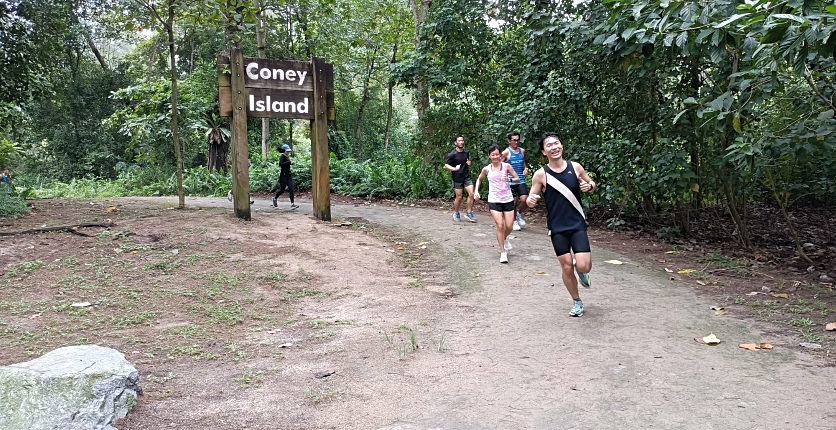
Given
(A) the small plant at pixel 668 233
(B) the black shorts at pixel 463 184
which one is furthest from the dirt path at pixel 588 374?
(B) the black shorts at pixel 463 184

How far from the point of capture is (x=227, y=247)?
8578 mm

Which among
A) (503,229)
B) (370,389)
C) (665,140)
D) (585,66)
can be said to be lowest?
(370,389)

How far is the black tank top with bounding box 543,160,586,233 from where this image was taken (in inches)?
221

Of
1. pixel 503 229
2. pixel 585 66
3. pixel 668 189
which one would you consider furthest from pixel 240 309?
pixel 585 66

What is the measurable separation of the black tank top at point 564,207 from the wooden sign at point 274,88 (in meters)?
6.26

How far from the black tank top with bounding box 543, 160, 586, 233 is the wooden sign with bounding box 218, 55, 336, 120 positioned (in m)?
6.26

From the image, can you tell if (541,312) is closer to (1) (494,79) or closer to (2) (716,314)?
(2) (716,314)

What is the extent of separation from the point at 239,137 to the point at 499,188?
15.9 feet

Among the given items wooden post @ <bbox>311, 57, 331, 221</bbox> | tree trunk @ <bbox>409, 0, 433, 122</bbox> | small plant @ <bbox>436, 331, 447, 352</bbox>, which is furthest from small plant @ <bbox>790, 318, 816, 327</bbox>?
tree trunk @ <bbox>409, 0, 433, 122</bbox>

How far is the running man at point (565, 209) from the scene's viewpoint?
5602 mm

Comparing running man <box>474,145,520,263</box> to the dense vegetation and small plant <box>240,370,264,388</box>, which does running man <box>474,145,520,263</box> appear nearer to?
the dense vegetation

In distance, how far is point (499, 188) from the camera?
824 centimetres

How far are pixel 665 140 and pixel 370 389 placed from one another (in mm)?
7350

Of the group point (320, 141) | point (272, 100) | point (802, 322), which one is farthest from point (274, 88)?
point (802, 322)
